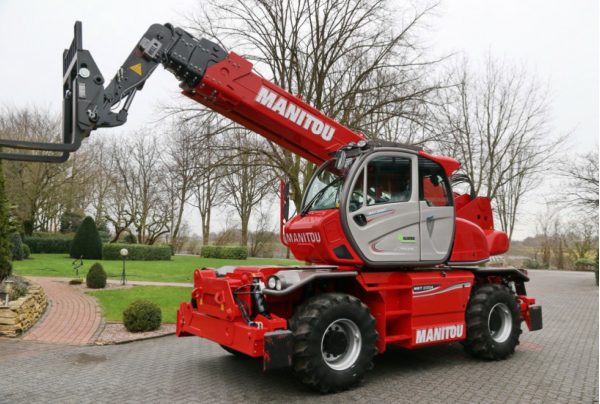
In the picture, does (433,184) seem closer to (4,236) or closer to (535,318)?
(535,318)

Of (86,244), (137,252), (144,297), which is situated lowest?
(144,297)

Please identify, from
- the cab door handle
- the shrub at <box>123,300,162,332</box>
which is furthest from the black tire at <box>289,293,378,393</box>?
the shrub at <box>123,300,162,332</box>

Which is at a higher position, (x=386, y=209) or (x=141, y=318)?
(x=386, y=209)

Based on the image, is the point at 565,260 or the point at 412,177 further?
the point at 565,260

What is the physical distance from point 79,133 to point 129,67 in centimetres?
103

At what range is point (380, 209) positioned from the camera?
21.3 ft

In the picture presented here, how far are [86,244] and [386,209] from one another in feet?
76.2

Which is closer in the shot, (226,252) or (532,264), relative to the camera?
(226,252)

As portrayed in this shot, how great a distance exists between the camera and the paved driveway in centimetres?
569

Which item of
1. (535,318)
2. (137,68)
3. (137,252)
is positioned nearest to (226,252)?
(137,252)

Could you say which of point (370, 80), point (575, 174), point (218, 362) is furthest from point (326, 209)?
point (575, 174)

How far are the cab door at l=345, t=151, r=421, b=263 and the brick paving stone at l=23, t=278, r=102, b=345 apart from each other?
544 centimetres

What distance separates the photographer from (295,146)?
7.25m

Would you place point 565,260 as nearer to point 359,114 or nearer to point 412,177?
point 359,114
